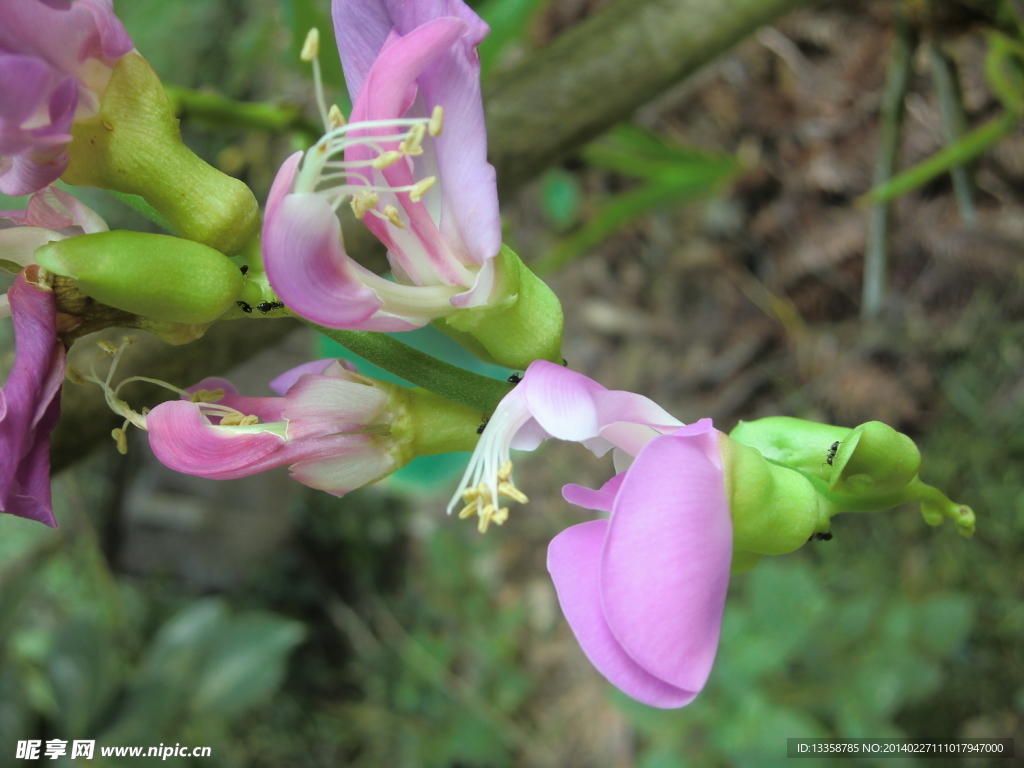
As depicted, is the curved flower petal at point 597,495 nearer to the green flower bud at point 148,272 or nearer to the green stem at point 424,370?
the green stem at point 424,370

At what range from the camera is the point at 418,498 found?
207 centimetres

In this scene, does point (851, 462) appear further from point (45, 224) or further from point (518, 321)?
point (45, 224)

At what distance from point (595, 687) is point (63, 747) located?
1.08 meters

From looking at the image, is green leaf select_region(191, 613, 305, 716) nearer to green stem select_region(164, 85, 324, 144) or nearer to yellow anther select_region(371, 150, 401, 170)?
green stem select_region(164, 85, 324, 144)

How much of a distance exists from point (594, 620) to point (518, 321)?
145 millimetres

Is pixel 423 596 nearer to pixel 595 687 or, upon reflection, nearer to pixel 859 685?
pixel 595 687

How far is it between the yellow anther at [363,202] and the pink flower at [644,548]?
0.35 ft

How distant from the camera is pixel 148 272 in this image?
33 cm

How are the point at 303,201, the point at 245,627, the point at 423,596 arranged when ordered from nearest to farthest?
1. the point at 303,201
2. the point at 245,627
3. the point at 423,596

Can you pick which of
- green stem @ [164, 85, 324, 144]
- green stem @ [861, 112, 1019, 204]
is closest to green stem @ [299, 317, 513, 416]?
green stem @ [164, 85, 324, 144]

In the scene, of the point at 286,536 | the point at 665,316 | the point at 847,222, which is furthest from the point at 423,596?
the point at 847,222

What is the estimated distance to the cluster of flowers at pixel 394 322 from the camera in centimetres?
33

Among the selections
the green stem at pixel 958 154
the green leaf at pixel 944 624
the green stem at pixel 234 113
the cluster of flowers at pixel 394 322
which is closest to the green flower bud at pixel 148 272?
the cluster of flowers at pixel 394 322

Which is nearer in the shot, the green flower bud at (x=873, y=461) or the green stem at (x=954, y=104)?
the green flower bud at (x=873, y=461)
